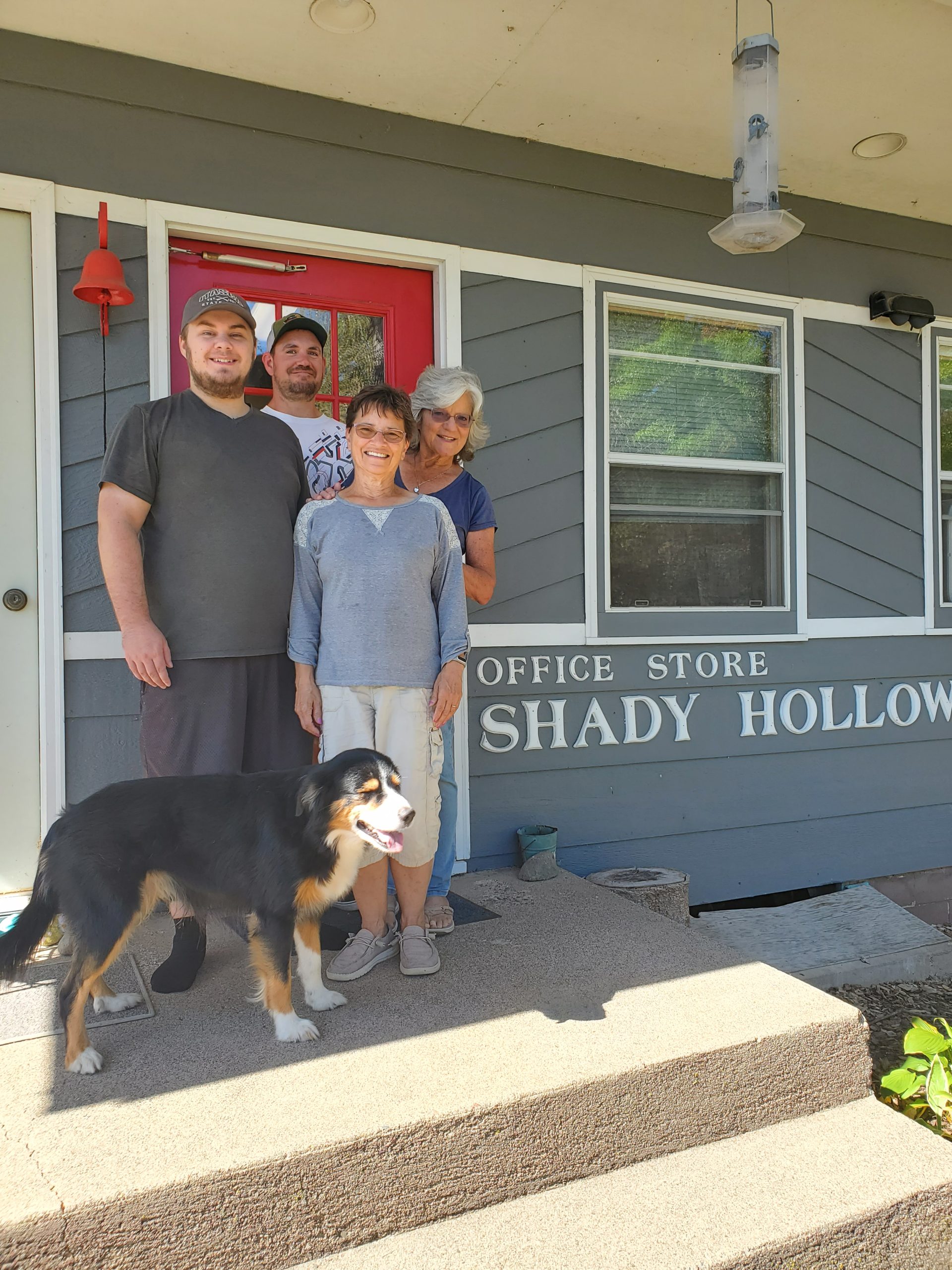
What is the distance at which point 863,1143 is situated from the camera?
2.22m

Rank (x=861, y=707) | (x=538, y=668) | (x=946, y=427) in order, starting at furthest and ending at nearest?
(x=946, y=427) → (x=861, y=707) → (x=538, y=668)

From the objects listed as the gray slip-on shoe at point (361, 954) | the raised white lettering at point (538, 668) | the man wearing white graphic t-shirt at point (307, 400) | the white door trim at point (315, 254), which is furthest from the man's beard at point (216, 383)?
the raised white lettering at point (538, 668)

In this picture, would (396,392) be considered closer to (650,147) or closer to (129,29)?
(129,29)

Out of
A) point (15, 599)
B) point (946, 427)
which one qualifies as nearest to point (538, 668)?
point (15, 599)

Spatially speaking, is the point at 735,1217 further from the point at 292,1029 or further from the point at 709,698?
the point at 709,698

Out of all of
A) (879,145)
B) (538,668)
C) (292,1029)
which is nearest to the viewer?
(292,1029)

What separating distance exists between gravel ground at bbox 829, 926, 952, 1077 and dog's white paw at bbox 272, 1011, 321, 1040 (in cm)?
226

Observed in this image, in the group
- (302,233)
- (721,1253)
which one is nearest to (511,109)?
(302,233)

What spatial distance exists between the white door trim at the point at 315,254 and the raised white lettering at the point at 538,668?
355 mm

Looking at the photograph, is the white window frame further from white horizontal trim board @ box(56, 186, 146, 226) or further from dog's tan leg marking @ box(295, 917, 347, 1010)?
dog's tan leg marking @ box(295, 917, 347, 1010)

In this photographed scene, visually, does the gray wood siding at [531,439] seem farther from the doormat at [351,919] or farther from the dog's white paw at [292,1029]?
the dog's white paw at [292,1029]

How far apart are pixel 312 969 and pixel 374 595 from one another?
98cm

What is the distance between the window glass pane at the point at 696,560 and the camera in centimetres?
440

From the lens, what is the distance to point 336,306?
378cm
